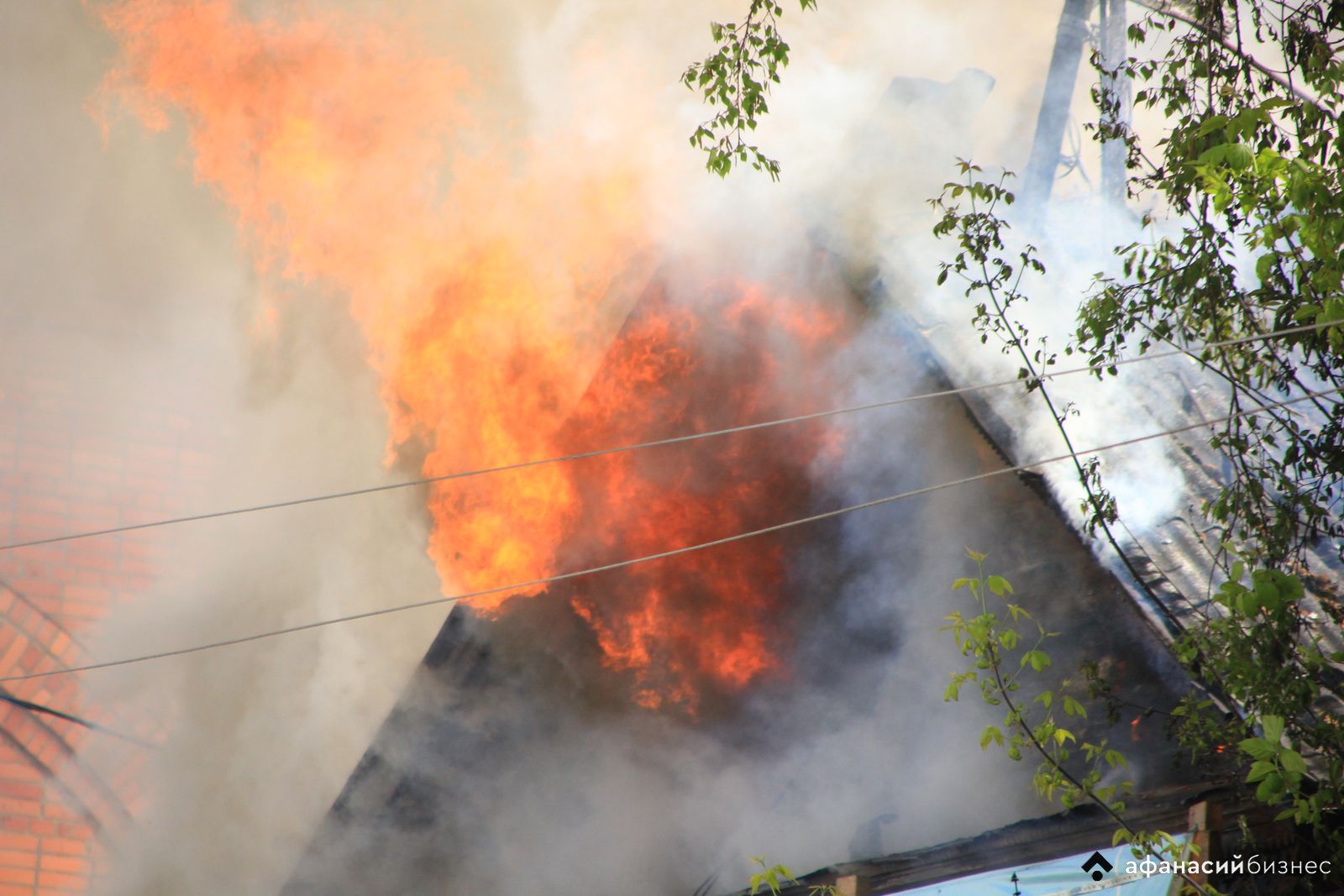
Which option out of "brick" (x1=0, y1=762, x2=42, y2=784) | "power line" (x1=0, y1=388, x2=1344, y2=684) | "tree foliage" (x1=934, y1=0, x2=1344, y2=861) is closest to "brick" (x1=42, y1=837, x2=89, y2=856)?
"brick" (x1=0, y1=762, x2=42, y2=784)

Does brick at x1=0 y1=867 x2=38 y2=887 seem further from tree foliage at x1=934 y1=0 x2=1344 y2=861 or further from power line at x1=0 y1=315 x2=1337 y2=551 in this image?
tree foliage at x1=934 y1=0 x2=1344 y2=861

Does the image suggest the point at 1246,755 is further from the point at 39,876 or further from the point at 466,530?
the point at 39,876

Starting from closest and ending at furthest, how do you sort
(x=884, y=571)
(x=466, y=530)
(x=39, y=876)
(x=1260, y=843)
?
(x=1260, y=843), (x=39, y=876), (x=884, y=571), (x=466, y=530)

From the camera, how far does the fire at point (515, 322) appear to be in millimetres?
7379

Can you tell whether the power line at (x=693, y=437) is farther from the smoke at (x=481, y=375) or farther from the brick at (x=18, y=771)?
the brick at (x=18, y=771)

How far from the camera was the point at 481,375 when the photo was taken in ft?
25.6

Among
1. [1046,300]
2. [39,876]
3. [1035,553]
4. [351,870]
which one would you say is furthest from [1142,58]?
[39,876]

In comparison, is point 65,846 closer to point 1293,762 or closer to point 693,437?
point 693,437

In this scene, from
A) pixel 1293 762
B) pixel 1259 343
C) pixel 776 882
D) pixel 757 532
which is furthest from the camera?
pixel 757 532

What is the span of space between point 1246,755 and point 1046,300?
9.20 feet

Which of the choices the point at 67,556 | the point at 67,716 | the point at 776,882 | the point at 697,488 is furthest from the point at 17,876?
the point at 697,488

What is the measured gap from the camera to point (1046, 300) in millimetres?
6445

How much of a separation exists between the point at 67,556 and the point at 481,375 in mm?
2977

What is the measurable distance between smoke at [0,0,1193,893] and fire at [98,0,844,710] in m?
0.03
